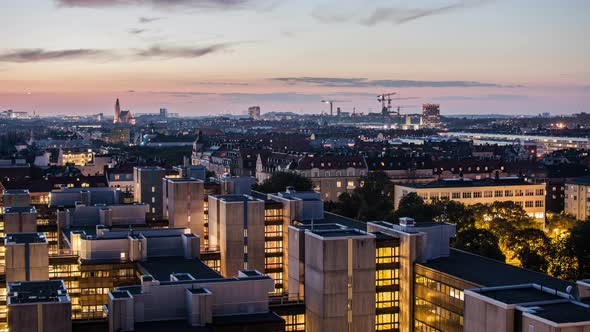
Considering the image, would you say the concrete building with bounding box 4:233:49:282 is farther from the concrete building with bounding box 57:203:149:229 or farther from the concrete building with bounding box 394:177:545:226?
the concrete building with bounding box 394:177:545:226

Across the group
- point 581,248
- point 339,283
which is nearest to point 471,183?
point 581,248

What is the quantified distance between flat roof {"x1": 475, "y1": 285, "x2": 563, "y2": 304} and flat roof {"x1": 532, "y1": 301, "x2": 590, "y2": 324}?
5.23 ft

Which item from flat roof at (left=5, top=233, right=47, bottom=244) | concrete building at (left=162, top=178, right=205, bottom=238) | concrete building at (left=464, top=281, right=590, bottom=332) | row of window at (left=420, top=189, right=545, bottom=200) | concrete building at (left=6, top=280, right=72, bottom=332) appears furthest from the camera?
row of window at (left=420, top=189, right=545, bottom=200)

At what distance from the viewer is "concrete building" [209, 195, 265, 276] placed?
62688 mm

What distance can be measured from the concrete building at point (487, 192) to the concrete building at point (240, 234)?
154ft

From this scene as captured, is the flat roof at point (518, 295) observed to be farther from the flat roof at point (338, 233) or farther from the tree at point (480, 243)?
the tree at point (480, 243)

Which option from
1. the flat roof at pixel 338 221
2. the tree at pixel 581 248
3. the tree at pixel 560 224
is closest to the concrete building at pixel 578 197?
the tree at pixel 560 224

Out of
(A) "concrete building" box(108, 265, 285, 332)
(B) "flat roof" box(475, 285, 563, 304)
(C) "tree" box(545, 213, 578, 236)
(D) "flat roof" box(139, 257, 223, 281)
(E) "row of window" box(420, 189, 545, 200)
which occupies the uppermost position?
(B) "flat roof" box(475, 285, 563, 304)

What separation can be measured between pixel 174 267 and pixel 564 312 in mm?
25092

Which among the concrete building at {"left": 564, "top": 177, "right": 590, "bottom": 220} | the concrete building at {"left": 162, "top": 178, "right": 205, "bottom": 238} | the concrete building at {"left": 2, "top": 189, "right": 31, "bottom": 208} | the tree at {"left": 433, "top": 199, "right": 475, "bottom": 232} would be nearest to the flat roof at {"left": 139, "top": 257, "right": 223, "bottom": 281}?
the concrete building at {"left": 162, "top": 178, "right": 205, "bottom": 238}

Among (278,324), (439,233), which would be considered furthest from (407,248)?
(278,324)

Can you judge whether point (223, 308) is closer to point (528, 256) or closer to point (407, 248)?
point (407, 248)

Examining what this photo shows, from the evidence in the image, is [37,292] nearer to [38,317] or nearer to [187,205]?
[38,317]

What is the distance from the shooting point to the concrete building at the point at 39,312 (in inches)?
1375
